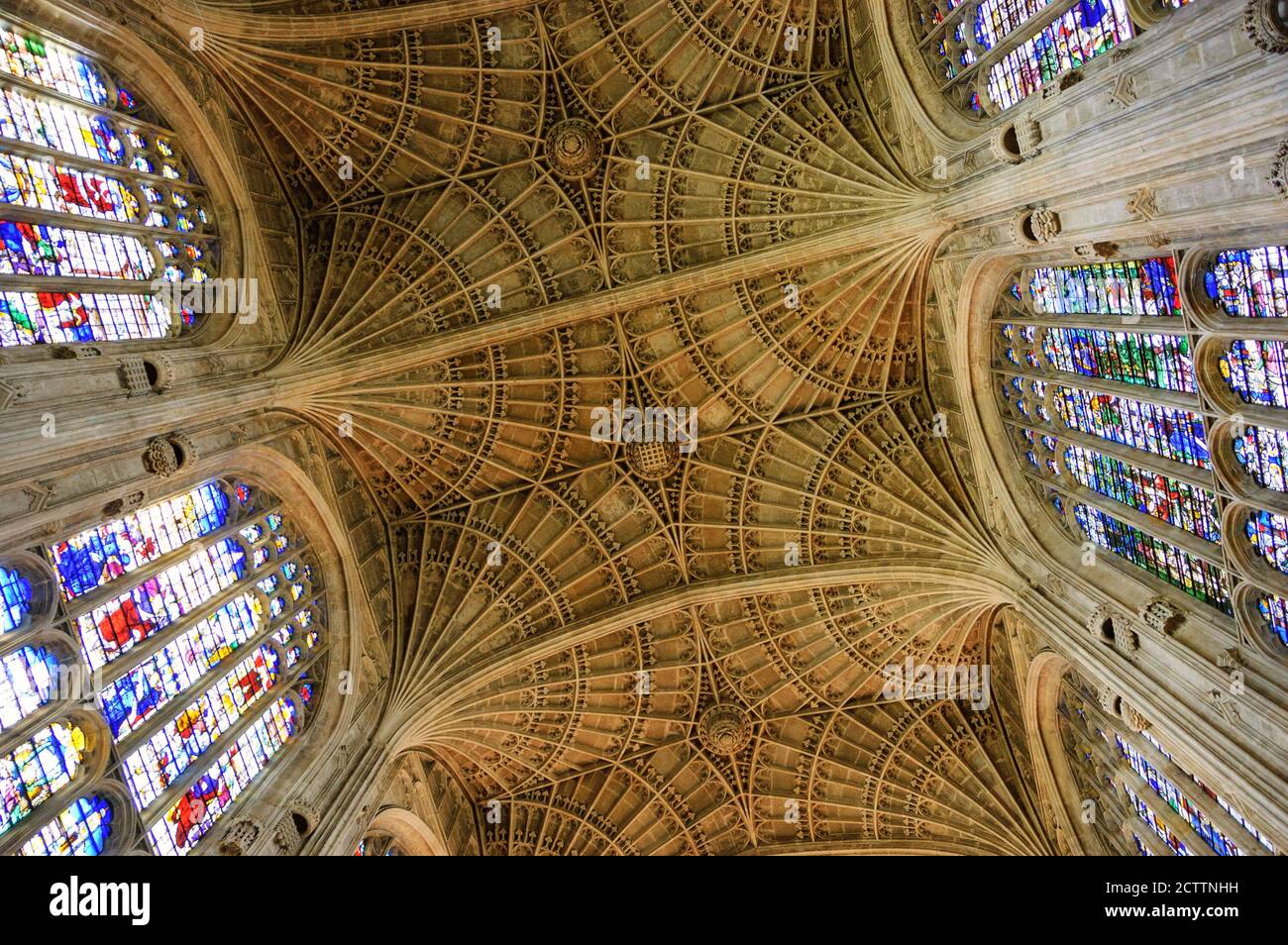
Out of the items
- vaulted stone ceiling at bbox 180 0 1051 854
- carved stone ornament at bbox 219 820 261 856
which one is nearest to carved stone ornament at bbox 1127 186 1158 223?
vaulted stone ceiling at bbox 180 0 1051 854

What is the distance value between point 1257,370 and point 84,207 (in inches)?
626

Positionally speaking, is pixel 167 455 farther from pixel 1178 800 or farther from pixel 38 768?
pixel 1178 800

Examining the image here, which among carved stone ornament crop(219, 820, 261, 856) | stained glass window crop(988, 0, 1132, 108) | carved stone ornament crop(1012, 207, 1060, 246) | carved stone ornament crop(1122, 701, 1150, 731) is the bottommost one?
carved stone ornament crop(1122, 701, 1150, 731)

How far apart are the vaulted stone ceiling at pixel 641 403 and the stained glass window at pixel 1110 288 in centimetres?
286

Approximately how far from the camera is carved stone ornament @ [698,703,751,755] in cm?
2195

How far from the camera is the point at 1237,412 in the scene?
10547mm

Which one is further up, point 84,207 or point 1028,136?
point 84,207

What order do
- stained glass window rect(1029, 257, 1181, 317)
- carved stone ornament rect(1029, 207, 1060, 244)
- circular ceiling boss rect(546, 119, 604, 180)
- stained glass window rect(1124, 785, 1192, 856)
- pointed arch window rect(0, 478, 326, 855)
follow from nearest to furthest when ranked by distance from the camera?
stained glass window rect(1029, 257, 1181, 317) < pointed arch window rect(0, 478, 326, 855) < carved stone ornament rect(1029, 207, 1060, 244) < stained glass window rect(1124, 785, 1192, 856) < circular ceiling boss rect(546, 119, 604, 180)

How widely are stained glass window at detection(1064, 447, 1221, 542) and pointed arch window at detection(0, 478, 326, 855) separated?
1431cm

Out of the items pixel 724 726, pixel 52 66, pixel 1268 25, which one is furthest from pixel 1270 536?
pixel 52 66

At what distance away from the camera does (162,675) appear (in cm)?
1347

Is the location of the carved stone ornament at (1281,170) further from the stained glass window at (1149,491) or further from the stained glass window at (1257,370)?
the stained glass window at (1149,491)

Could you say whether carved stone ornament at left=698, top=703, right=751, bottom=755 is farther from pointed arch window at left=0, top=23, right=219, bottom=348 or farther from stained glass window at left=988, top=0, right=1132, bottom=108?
stained glass window at left=988, top=0, right=1132, bottom=108

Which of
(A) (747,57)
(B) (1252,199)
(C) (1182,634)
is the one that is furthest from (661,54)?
(C) (1182,634)
